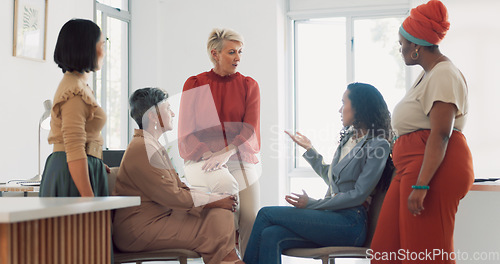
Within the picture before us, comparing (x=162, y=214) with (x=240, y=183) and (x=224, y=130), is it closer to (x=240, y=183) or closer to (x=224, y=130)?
(x=240, y=183)

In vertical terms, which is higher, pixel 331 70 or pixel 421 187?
pixel 331 70

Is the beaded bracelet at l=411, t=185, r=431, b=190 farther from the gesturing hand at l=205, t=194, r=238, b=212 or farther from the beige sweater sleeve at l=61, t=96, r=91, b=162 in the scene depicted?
the beige sweater sleeve at l=61, t=96, r=91, b=162

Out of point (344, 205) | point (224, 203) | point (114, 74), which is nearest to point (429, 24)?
point (344, 205)

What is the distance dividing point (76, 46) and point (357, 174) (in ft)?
4.28

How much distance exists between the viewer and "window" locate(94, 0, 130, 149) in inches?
212

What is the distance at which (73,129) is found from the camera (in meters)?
1.86

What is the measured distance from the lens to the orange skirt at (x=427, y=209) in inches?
74.5

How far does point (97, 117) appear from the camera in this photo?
1991 mm

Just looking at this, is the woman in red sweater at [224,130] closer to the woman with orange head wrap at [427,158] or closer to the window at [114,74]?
the woman with orange head wrap at [427,158]

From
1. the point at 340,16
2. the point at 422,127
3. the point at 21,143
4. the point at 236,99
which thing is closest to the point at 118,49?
the point at 21,143

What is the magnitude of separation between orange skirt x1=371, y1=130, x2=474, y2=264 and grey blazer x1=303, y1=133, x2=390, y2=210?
0.23m

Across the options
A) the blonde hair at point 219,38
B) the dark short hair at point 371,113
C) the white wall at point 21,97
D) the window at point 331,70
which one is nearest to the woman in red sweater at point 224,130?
the blonde hair at point 219,38

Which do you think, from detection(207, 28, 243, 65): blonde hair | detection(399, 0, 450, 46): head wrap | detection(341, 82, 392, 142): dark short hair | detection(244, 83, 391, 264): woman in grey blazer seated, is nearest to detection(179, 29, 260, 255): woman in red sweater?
detection(207, 28, 243, 65): blonde hair

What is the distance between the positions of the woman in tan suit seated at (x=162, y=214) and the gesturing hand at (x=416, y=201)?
0.80 m
